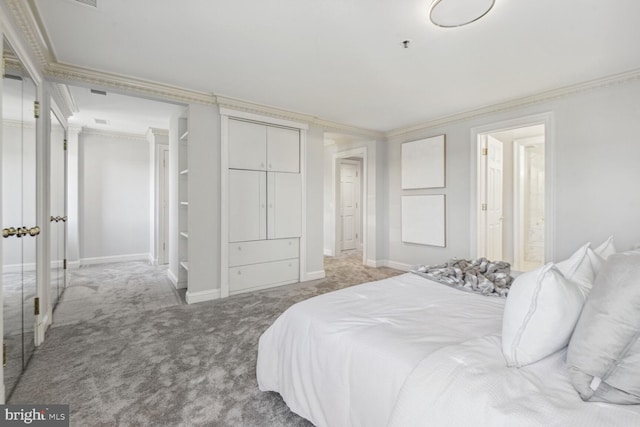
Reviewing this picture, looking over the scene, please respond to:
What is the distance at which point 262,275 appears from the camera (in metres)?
4.02

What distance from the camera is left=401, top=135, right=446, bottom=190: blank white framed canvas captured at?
453cm

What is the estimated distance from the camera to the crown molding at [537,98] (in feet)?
9.75

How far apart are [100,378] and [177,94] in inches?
110

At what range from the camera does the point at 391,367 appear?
110cm

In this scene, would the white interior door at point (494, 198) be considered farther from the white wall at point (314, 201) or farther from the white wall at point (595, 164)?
the white wall at point (314, 201)

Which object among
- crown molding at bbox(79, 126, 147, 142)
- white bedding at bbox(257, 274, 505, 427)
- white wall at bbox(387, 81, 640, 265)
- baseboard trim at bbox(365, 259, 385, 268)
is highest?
crown molding at bbox(79, 126, 147, 142)

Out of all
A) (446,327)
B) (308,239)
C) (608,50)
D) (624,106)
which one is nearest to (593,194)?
(624,106)

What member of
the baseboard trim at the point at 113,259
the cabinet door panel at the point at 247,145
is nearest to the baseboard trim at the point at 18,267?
the cabinet door panel at the point at 247,145

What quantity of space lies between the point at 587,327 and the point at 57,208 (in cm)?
447

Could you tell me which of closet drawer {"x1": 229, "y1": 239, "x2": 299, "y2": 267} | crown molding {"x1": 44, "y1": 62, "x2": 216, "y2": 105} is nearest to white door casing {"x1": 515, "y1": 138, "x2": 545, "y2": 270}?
closet drawer {"x1": 229, "y1": 239, "x2": 299, "y2": 267}

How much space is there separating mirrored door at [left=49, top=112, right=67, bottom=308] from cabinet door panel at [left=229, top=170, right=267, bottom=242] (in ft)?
5.77

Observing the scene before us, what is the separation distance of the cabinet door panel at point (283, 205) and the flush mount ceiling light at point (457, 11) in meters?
2.64

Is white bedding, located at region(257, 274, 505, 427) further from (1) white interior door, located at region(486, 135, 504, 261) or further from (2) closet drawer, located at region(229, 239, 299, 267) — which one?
(1) white interior door, located at region(486, 135, 504, 261)

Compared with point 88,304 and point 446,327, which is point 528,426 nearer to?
point 446,327
